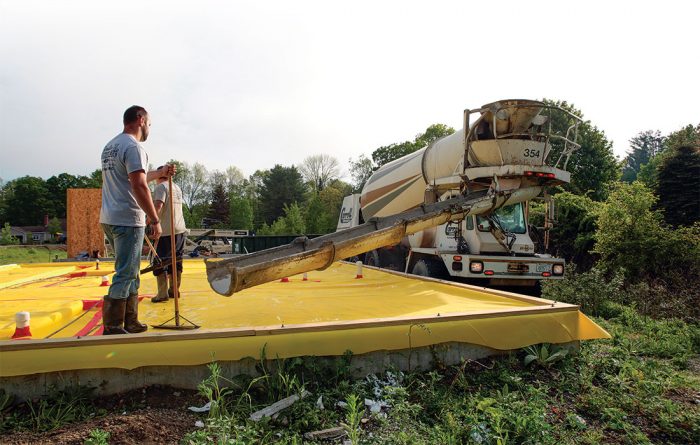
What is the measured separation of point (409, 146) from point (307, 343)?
45.6 meters

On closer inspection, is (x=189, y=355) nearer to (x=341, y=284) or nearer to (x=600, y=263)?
(x=341, y=284)

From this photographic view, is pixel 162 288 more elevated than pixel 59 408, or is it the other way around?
pixel 162 288

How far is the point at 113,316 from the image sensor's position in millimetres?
3279

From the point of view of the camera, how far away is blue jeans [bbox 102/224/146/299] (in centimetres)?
337

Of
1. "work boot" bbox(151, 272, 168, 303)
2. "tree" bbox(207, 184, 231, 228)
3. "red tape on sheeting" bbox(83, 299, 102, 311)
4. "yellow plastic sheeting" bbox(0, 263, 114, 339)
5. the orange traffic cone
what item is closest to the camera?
the orange traffic cone

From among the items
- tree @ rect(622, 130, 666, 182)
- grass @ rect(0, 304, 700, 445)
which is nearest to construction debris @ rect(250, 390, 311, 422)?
grass @ rect(0, 304, 700, 445)

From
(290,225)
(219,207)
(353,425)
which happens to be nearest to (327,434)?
(353,425)

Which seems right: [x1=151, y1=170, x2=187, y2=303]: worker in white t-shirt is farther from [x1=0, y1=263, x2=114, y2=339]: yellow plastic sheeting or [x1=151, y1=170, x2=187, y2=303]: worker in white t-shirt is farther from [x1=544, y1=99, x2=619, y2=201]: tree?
[x1=544, y1=99, x2=619, y2=201]: tree

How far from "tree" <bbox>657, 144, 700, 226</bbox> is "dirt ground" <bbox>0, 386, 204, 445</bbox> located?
23.8m

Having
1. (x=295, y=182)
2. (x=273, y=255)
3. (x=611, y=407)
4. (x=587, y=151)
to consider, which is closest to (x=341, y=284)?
(x=273, y=255)

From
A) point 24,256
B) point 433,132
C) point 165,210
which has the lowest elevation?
point 24,256

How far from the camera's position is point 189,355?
115 inches

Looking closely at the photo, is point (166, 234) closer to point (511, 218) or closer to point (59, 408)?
point (59, 408)

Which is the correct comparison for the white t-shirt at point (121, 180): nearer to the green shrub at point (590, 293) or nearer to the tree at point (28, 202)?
the green shrub at point (590, 293)
